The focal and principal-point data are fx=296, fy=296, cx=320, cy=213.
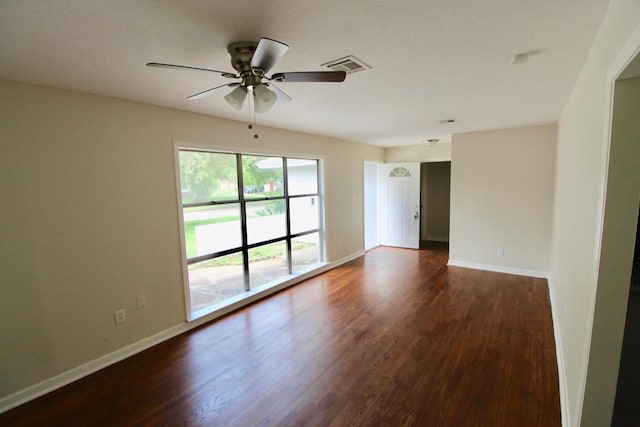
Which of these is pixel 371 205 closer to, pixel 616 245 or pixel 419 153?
pixel 419 153

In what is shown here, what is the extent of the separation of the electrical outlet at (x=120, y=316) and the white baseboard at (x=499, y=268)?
5.05m

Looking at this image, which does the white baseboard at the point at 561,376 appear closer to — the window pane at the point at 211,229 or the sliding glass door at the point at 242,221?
the sliding glass door at the point at 242,221

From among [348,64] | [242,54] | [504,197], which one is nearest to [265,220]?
[348,64]

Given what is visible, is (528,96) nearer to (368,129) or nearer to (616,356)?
(368,129)

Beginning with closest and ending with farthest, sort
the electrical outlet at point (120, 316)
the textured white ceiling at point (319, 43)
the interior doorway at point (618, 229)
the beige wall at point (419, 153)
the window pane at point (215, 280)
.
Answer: the interior doorway at point (618, 229) → the textured white ceiling at point (319, 43) → the electrical outlet at point (120, 316) → the window pane at point (215, 280) → the beige wall at point (419, 153)

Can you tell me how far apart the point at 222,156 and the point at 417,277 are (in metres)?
3.54

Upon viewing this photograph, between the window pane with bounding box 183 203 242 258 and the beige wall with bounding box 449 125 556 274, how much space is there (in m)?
3.85

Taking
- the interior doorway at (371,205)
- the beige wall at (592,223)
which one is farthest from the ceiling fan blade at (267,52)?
the interior doorway at (371,205)

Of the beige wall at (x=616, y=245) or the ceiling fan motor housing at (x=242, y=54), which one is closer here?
the beige wall at (x=616, y=245)

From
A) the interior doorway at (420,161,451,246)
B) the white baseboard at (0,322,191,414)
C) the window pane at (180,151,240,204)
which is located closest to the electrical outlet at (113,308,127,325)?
the white baseboard at (0,322,191,414)

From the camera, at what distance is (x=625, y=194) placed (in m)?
1.26

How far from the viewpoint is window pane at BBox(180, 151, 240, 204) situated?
3330 millimetres

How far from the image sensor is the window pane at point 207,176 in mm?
3330

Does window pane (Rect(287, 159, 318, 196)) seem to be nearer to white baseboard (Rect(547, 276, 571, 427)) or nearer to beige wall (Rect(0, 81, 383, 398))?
beige wall (Rect(0, 81, 383, 398))
